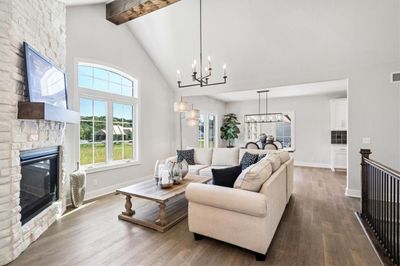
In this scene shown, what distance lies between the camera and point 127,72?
15.9 ft

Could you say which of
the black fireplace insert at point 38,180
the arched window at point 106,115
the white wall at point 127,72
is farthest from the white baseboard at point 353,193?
the black fireplace insert at point 38,180

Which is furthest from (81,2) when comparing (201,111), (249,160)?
(201,111)

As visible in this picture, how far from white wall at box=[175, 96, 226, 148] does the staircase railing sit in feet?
15.5

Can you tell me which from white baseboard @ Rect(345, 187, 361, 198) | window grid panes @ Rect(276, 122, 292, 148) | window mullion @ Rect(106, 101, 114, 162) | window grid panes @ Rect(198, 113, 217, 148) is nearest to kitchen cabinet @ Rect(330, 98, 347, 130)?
window grid panes @ Rect(276, 122, 292, 148)

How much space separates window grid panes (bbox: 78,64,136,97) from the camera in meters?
4.11

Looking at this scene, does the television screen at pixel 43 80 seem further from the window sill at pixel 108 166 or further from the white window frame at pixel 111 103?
the window sill at pixel 108 166

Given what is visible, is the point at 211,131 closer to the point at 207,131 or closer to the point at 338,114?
the point at 207,131

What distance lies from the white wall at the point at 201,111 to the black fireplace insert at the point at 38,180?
3.72 meters

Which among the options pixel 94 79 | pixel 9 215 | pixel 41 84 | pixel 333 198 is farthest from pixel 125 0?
pixel 333 198

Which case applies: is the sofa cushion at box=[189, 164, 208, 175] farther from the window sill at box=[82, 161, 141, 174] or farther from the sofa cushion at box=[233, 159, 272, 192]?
the sofa cushion at box=[233, 159, 272, 192]

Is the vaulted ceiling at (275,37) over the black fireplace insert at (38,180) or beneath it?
over

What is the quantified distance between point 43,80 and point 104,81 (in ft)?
6.16

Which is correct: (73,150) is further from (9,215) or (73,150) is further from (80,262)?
(80,262)

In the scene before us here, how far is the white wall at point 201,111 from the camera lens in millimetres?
6793
